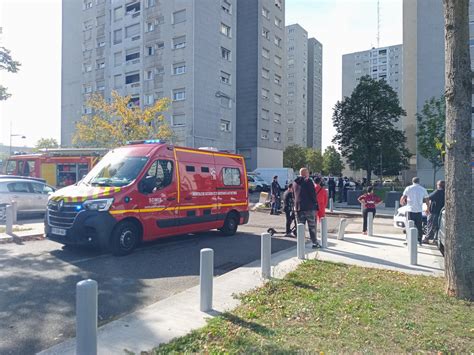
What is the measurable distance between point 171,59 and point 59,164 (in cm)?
2151

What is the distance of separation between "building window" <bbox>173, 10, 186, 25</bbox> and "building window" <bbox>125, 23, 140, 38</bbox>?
5262mm

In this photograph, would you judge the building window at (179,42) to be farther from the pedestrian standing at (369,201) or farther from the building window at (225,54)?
the pedestrian standing at (369,201)

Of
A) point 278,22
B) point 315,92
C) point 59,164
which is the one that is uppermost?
point 315,92

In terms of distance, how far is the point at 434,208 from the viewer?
1024 centimetres

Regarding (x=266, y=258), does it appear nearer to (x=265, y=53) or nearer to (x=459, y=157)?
(x=459, y=157)

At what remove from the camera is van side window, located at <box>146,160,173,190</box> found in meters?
8.81

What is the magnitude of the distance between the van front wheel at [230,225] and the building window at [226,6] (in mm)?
36864

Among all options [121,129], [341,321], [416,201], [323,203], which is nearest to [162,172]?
[323,203]

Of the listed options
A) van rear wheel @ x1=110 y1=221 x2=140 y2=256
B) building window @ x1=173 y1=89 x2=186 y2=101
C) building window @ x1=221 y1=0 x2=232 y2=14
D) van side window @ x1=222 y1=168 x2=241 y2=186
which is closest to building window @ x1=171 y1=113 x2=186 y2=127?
building window @ x1=173 y1=89 x2=186 y2=101

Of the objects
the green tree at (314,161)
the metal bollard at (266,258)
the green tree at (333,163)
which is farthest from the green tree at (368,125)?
the metal bollard at (266,258)

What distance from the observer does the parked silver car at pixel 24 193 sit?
546 inches

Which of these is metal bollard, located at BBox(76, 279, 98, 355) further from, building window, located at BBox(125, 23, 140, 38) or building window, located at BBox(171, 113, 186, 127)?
building window, located at BBox(125, 23, 140, 38)

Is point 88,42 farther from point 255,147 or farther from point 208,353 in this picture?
point 208,353

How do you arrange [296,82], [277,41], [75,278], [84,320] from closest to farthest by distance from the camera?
[84,320] → [75,278] → [277,41] → [296,82]
